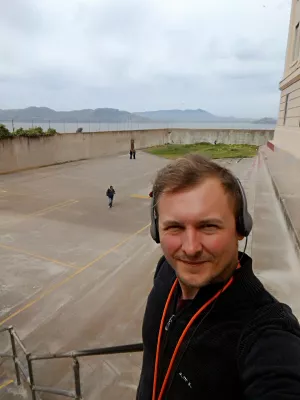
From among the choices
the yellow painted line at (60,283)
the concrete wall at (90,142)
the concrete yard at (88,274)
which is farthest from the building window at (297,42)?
the concrete wall at (90,142)

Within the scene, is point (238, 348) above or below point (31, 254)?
above

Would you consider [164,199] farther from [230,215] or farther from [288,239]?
[288,239]

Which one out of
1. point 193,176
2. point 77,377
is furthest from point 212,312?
point 77,377

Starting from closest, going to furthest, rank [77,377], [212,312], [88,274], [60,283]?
[212,312]
[77,377]
[60,283]
[88,274]

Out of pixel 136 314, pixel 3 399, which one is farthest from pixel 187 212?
pixel 136 314

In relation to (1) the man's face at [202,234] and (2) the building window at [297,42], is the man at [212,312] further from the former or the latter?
(2) the building window at [297,42]

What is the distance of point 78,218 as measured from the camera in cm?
1379

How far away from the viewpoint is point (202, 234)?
4.10 feet

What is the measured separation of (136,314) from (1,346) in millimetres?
2744

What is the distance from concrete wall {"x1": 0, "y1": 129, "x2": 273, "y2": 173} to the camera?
24844 mm

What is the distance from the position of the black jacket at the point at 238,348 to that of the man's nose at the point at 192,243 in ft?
0.57

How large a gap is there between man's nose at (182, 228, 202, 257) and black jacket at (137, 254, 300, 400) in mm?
173

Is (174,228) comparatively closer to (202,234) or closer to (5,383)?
(202,234)

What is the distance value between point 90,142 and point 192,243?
1299 inches
